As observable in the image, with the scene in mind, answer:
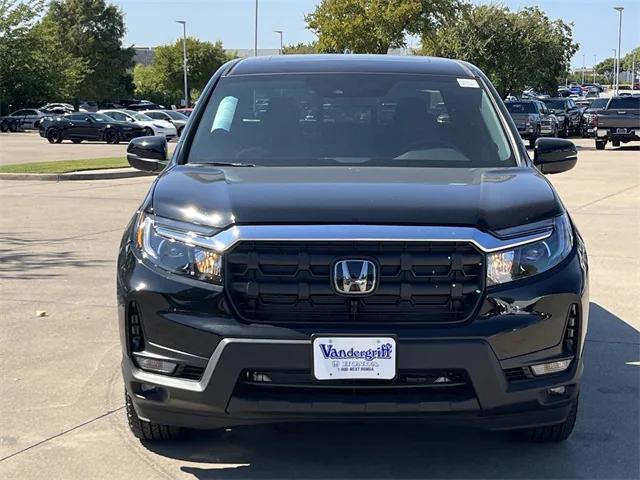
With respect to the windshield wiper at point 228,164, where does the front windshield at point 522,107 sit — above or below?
below

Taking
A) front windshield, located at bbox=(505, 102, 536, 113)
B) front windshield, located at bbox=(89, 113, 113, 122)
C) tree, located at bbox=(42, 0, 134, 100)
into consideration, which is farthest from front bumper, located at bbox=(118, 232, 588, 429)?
tree, located at bbox=(42, 0, 134, 100)

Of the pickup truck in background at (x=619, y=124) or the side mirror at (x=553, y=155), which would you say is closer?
the side mirror at (x=553, y=155)

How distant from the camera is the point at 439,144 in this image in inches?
187

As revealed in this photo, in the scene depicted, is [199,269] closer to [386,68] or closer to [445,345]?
[445,345]

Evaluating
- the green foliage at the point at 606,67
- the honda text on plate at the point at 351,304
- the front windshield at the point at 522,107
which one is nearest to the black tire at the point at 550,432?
the honda text on plate at the point at 351,304

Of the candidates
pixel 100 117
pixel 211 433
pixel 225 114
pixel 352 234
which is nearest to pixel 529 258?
pixel 352 234

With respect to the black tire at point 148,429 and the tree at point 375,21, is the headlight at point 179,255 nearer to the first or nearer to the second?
the black tire at point 148,429

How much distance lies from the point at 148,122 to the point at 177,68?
49669 mm

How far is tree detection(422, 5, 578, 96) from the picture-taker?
41.7 metres

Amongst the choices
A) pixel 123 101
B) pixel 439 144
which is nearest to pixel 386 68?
pixel 439 144

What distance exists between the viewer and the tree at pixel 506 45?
41.7 meters

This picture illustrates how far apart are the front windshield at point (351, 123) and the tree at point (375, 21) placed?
95.6 feet

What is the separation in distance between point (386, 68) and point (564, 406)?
2.41 meters

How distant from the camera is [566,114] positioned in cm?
3778
